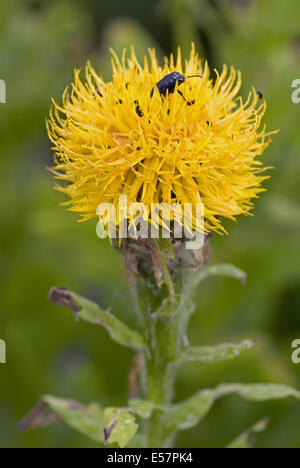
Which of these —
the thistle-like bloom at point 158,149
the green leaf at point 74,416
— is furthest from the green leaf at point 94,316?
the green leaf at point 74,416

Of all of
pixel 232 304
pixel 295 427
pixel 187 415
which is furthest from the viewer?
pixel 232 304

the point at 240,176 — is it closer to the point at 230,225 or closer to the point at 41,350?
the point at 230,225

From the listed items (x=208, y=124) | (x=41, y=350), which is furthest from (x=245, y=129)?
(x=41, y=350)

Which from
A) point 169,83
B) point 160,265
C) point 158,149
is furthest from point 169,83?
point 160,265

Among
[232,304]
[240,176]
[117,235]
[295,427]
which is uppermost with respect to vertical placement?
→ [240,176]

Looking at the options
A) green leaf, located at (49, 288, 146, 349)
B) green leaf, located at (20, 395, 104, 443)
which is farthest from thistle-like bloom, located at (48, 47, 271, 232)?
green leaf, located at (20, 395, 104, 443)

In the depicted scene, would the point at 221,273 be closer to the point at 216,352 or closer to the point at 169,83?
the point at 216,352
